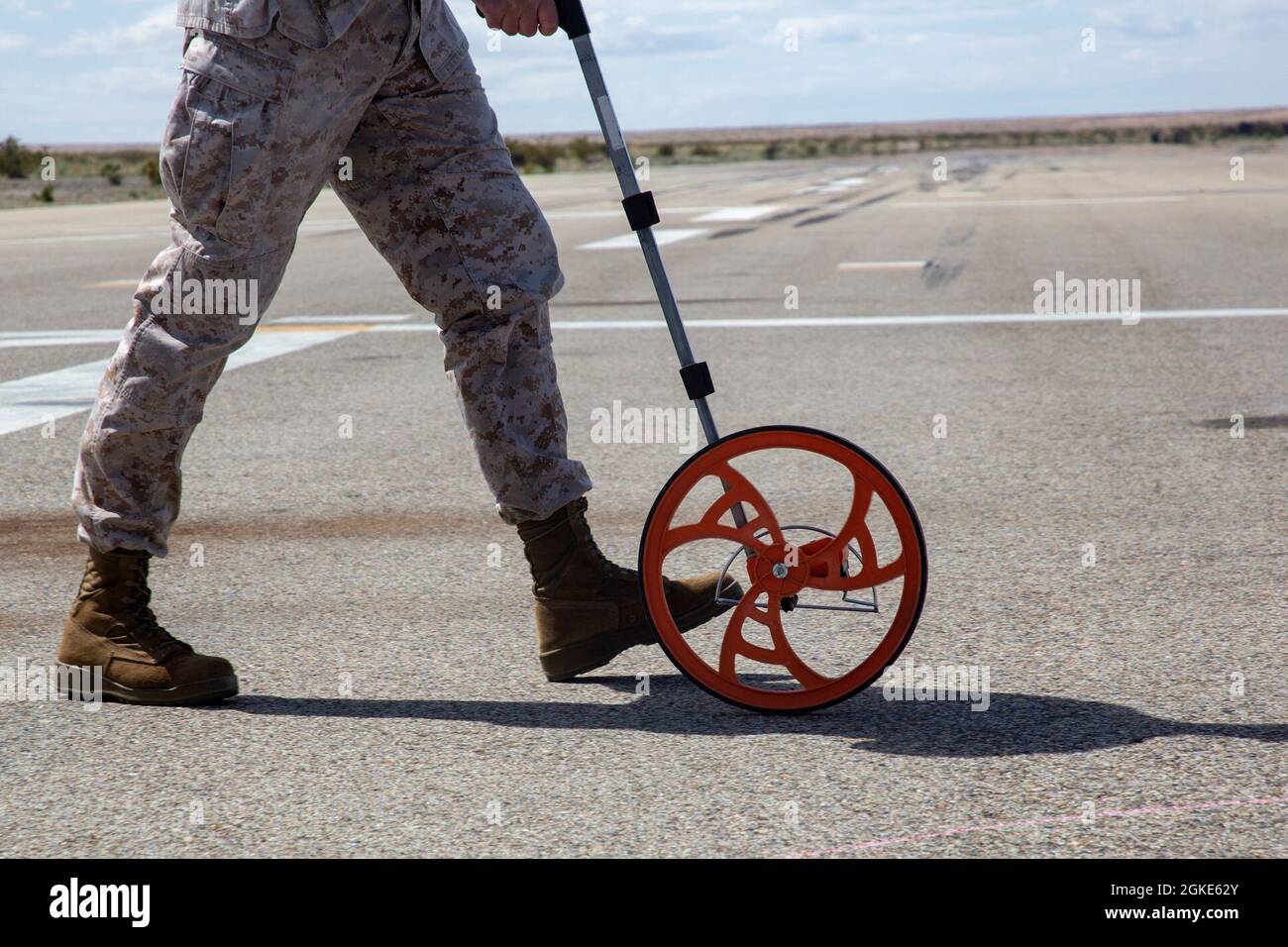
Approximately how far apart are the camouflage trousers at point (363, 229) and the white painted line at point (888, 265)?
35.2 feet

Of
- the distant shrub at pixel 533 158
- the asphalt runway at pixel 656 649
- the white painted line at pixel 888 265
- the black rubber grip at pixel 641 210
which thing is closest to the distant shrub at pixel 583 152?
the distant shrub at pixel 533 158

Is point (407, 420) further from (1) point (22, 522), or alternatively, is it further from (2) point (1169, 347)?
(2) point (1169, 347)

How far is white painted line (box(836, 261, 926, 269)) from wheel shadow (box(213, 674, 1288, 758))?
10.8 m

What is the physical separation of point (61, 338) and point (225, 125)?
7.10 metres

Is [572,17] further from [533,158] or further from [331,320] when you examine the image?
[533,158]

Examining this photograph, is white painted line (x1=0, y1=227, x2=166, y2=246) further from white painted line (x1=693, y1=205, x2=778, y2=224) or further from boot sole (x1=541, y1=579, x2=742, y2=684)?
boot sole (x1=541, y1=579, x2=742, y2=684)

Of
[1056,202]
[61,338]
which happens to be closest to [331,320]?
[61,338]

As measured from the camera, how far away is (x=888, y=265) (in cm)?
1405

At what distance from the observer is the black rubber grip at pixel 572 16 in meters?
3.29

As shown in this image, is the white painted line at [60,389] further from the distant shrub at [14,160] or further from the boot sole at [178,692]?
the distant shrub at [14,160]

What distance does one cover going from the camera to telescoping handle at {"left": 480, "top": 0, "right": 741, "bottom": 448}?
329 cm

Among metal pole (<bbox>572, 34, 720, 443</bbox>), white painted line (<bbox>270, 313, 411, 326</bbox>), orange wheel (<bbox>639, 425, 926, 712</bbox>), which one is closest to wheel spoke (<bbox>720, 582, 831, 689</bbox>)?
orange wheel (<bbox>639, 425, 926, 712</bbox>)
